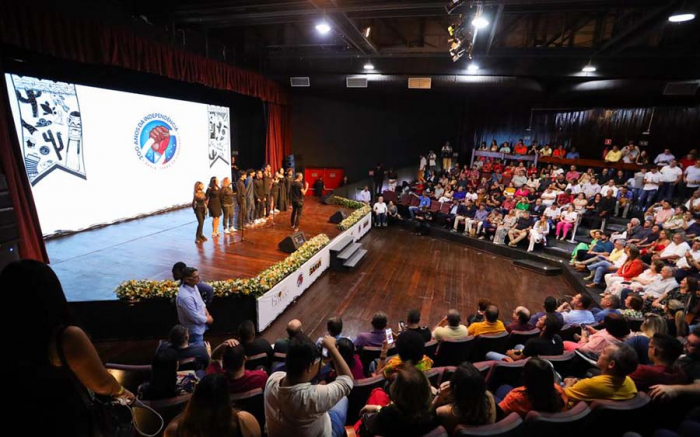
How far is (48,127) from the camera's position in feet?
19.2

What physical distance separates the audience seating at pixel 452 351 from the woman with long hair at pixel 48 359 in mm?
2559

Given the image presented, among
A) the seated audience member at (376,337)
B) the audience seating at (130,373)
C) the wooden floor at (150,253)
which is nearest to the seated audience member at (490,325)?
the seated audience member at (376,337)

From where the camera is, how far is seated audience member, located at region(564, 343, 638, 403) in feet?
6.88

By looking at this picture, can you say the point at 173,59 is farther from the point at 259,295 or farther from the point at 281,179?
the point at 259,295

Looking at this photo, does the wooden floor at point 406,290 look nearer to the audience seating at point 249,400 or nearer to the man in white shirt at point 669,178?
the audience seating at point 249,400

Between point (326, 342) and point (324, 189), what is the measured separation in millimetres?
Answer: 12163

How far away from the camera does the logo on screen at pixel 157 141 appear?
785 cm

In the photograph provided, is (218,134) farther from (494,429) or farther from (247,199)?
(494,429)

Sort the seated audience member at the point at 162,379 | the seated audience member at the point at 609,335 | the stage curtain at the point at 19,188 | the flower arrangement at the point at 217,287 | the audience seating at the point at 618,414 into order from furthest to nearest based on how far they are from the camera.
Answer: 1. the stage curtain at the point at 19,188
2. the flower arrangement at the point at 217,287
3. the seated audience member at the point at 609,335
4. the seated audience member at the point at 162,379
5. the audience seating at the point at 618,414

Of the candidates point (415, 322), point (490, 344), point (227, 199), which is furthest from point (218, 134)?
point (490, 344)

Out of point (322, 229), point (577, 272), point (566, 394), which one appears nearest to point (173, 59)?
point (322, 229)

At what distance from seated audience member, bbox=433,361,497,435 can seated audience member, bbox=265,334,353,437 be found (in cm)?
58

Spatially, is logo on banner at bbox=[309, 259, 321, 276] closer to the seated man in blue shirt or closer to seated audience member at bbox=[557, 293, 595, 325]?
the seated man in blue shirt

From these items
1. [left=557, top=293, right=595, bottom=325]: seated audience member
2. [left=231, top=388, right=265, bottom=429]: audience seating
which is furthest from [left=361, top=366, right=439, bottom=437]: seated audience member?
[left=557, top=293, right=595, bottom=325]: seated audience member
